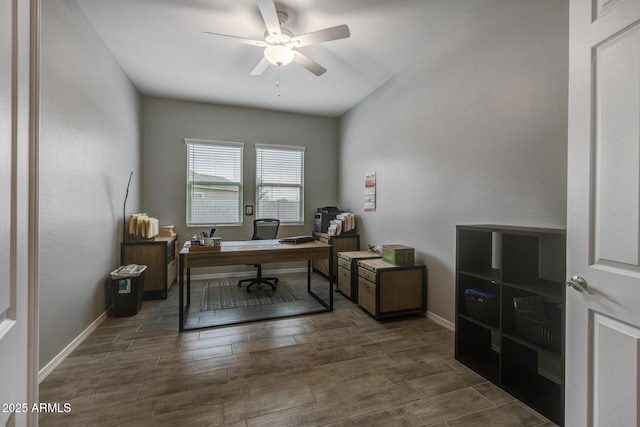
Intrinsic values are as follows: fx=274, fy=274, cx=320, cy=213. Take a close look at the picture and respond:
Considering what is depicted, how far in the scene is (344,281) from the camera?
3842 millimetres

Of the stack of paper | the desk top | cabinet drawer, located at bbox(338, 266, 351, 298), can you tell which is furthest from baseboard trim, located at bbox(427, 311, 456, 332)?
the stack of paper

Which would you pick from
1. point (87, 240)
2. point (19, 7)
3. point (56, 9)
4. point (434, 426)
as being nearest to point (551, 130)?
point (434, 426)

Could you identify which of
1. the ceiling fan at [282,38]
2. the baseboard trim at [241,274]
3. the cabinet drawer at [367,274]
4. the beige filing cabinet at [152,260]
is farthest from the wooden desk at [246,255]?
the ceiling fan at [282,38]

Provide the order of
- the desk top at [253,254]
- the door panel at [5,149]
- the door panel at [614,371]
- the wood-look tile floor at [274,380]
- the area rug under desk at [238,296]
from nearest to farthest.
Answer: the door panel at [5,149] < the door panel at [614,371] < the wood-look tile floor at [274,380] < the desk top at [253,254] < the area rug under desk at [238,296]

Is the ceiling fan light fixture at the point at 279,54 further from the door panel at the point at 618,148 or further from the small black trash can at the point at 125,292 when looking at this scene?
the small black trash can at the point at 125,292

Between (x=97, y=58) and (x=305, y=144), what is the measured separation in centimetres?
324

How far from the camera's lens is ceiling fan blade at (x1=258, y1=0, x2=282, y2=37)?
6.64 feet

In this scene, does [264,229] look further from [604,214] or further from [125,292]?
[604,214]

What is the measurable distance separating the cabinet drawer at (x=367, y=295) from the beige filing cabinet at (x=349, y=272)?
0.80 ft

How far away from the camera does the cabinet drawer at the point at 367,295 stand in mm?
3051

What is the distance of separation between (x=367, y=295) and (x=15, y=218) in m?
2.97

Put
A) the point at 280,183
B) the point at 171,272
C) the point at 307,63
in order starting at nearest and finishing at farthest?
1. the point at 307,63
2. the point at 171,272
3. the point at 280,183

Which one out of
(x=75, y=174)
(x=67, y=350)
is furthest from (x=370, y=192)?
(x=67, y=350)

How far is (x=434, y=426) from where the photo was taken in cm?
157
